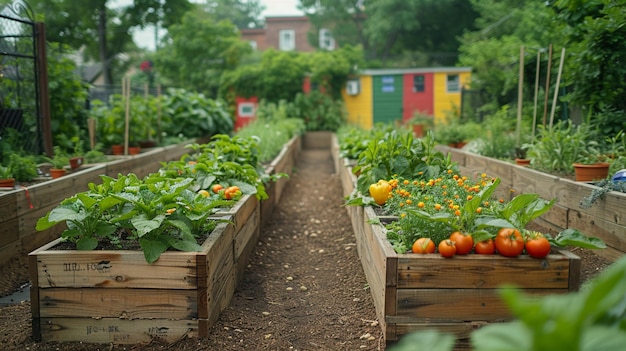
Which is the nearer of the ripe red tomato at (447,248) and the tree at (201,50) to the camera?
the ripe red tomato at (447,248)

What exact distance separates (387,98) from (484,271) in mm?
17805

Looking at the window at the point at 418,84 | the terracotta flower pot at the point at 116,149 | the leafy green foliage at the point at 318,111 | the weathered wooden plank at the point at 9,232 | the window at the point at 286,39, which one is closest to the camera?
the weathered wooden plank at the point at 9,232

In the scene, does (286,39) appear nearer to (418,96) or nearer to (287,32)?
(287,32)

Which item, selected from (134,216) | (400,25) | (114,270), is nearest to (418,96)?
(400,25)

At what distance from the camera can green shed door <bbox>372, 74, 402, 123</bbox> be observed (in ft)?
66.4

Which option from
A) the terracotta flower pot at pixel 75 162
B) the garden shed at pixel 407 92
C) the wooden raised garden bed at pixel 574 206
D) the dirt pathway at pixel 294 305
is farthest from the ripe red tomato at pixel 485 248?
the garden shed at pixel 407 92

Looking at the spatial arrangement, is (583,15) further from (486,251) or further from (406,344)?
(406,344)

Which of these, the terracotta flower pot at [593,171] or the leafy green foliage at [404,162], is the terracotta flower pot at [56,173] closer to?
the leafy green foliage at [404,162]

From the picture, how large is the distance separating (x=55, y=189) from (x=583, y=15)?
6.17m

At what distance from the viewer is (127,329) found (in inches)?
122

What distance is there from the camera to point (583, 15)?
6820 mm

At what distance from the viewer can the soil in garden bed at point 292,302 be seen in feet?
10.5

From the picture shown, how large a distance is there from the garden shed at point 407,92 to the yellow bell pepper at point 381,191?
1580cm

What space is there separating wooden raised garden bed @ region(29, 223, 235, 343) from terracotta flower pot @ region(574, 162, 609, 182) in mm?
3694
